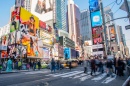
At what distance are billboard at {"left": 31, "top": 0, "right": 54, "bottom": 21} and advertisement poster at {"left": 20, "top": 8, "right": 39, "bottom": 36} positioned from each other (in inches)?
1633

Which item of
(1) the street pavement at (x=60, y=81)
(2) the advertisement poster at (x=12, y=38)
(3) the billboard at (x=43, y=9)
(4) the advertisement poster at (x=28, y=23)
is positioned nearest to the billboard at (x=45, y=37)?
(4) the advertisement poster at (x=28, y=23)

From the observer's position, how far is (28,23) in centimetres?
5706

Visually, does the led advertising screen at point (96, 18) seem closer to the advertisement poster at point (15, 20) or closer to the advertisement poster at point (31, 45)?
the advertisement poster at point (31, 45)

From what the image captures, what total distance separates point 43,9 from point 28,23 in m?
52.7

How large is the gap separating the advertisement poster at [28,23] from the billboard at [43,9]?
136 feet

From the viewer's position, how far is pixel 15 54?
4916 centimetres

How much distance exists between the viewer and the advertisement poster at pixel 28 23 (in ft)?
176

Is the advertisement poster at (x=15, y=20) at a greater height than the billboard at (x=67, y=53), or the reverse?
the advertisement poster at (x=15, y=20)

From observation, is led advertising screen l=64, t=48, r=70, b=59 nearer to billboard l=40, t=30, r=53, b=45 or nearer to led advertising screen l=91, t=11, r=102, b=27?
billboard l=40, t=30, r=53, b=45

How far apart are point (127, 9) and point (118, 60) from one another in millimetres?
6366

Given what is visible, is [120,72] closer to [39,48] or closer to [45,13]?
[39,48]

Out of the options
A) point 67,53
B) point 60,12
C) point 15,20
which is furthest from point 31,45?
point 60,12

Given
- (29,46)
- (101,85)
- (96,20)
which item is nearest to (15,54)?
(29,46)

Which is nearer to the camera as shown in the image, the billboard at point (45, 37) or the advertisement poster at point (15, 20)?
the advertisement poster at point (15, 20)
